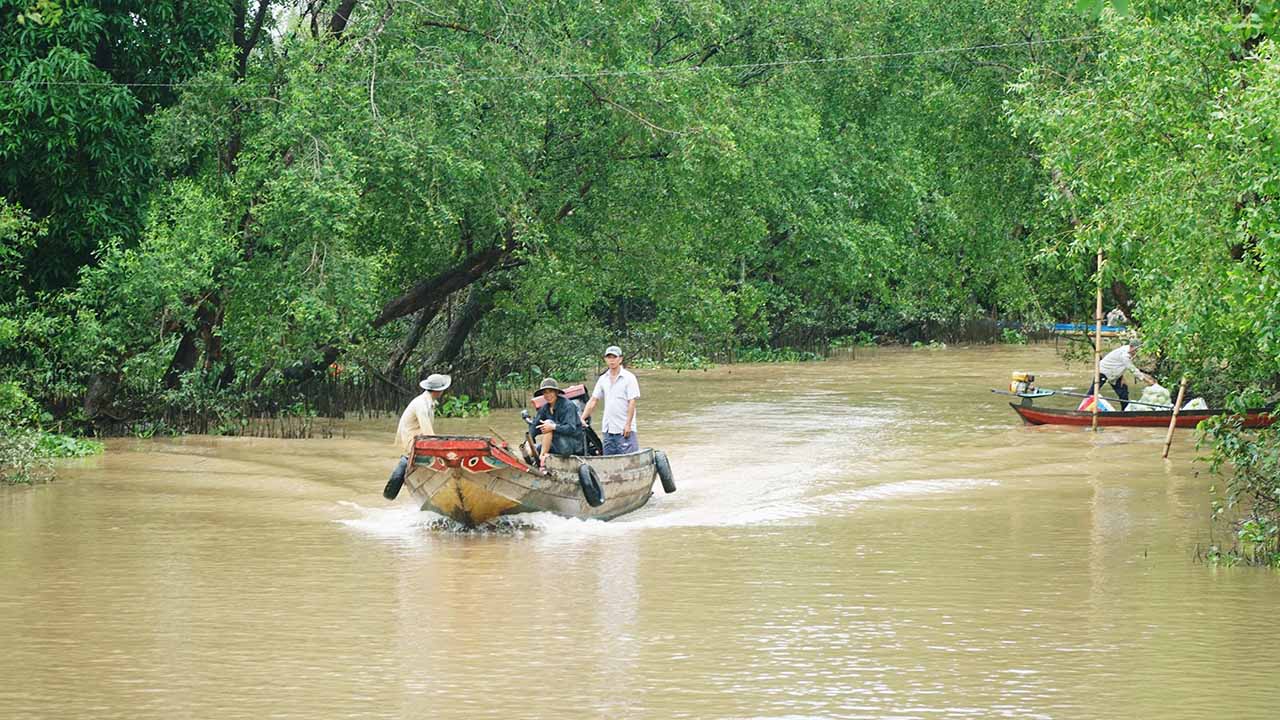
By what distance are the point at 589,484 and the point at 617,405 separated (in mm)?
1956

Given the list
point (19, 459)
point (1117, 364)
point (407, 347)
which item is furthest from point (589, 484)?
point (407, 347)

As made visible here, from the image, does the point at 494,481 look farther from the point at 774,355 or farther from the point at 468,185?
the point at 774,355

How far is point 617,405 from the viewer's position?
19.6 metres

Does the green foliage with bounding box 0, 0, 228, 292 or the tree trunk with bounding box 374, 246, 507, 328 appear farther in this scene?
the tree trunk with bounding box 374, 246, 507, 328

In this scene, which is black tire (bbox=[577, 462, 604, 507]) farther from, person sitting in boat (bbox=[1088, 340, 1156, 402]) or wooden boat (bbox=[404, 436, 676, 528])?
person sitting in boat (bbox=[1088, 340, 1156, 402])

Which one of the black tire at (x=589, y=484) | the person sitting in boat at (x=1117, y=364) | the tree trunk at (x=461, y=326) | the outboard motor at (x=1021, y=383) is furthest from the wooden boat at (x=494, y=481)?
the tree trunk at (x=461, y=326)

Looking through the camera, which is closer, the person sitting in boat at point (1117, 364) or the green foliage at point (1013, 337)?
the person sitting in boat at point (1117, 364)

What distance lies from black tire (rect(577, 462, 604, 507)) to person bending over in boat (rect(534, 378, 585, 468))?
0.32 metres

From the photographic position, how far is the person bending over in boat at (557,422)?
1806cm

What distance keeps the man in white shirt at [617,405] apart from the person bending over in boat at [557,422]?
2.97ft

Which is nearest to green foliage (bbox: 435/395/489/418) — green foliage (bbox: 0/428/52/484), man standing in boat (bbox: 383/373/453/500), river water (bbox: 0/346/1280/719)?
river water (bbox: 0/346/1280/719)

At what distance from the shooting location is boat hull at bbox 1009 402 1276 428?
84.1 ft

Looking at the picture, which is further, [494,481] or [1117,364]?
[1117,364]

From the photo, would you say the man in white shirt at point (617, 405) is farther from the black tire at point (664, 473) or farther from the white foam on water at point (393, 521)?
the white foam on water at point (393, 521)
